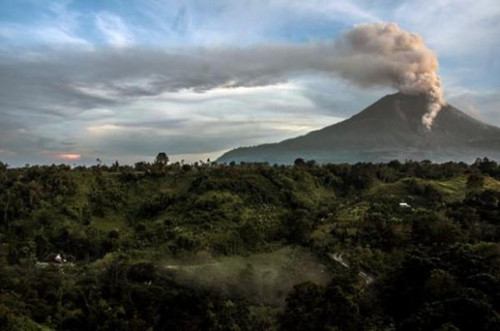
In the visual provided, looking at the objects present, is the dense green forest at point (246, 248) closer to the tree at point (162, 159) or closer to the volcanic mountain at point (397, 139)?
the tree at point (162, 159)

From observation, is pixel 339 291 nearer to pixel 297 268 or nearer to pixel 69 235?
pixel 297 268

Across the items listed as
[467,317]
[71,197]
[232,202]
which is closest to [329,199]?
[232,202]

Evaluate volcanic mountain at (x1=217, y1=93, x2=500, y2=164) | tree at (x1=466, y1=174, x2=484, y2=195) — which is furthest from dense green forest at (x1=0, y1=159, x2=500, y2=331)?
volcanic mountain at (x1=217, y1=93, x2=500, y2=164)

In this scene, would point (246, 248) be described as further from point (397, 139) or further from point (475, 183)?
point (397, 139)

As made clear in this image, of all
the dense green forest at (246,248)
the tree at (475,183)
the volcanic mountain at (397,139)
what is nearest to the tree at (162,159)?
the dense green forest at (246,248)

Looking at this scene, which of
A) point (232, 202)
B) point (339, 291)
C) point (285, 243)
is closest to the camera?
point (339, 291)
